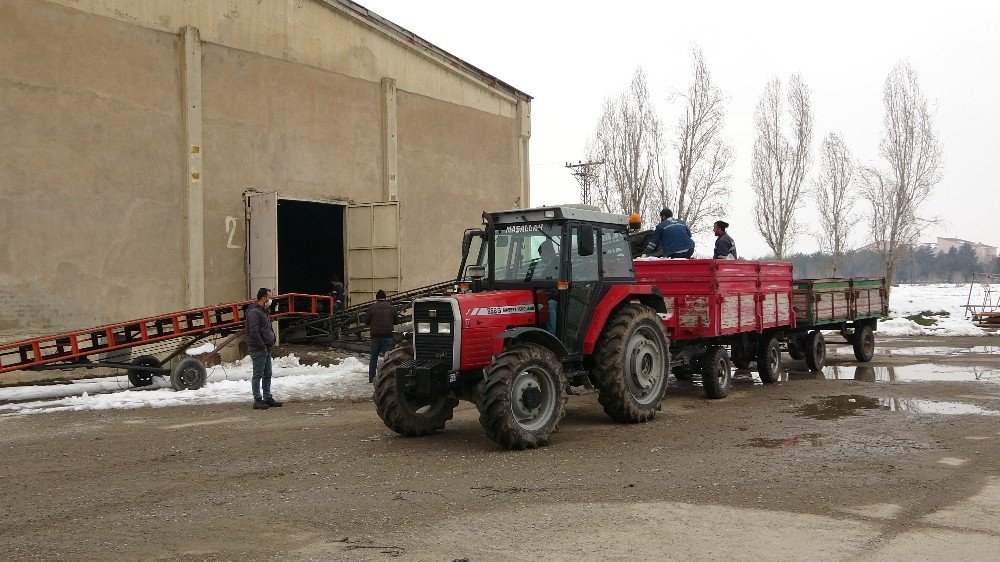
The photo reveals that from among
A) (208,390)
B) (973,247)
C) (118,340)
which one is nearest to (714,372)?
(208,390)

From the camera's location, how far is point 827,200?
39500 mm

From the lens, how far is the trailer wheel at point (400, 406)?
9.00 meters

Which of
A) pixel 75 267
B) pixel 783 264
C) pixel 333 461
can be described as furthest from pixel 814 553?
pixel 75 267

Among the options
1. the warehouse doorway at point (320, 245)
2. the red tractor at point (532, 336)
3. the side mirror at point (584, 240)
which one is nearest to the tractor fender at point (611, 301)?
the red tractor at point (532, 336)

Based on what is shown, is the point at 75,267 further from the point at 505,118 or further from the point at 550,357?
the point at 505,118

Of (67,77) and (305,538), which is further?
(67,77)

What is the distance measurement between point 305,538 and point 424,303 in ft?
11.9

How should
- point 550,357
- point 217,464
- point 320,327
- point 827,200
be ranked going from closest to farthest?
point 217,464, point 550,357, point 320,327, point 827,200

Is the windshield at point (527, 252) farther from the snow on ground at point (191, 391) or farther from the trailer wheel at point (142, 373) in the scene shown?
the trailer wheel at point (142, 373)

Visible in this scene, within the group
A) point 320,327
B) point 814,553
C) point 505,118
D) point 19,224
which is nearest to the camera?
point 814,553

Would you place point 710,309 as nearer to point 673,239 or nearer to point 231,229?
point 673,239

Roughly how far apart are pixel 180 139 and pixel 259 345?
6402mm

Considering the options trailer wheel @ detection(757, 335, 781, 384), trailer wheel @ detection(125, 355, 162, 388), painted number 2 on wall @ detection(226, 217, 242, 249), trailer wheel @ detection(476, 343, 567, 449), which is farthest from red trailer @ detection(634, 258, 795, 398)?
painted number 2 on wall @ detection(226, 217, 242, 249)

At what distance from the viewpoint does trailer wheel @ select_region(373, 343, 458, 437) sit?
9.00 meters
